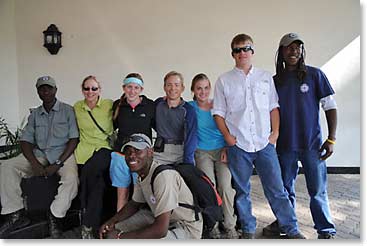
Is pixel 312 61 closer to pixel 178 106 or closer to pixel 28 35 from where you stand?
pixel 178 106

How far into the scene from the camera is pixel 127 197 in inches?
120

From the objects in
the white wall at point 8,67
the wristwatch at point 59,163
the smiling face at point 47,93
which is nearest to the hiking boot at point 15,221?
the wristwatch at point 59,163

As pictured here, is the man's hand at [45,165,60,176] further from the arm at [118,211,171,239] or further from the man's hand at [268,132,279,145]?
the man's hand at [268,132,279,145]

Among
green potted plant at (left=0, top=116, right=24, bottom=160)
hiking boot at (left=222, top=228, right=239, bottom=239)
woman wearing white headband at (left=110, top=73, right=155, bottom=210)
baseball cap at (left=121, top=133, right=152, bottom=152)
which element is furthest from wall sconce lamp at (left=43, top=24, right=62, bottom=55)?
hiking boot at (left=222, top=228, right=239, bottom=239)

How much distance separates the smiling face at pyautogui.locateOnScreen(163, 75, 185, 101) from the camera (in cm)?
311

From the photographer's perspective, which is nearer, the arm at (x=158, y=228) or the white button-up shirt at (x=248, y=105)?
the arm at (x=158, y=228)

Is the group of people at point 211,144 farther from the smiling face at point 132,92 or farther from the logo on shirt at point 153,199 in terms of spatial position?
the logo on shirt at point 153,199

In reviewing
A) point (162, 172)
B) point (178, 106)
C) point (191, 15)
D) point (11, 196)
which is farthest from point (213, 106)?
→ point (191, 15)

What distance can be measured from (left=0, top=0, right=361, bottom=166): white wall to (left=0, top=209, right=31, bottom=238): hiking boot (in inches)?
87.6

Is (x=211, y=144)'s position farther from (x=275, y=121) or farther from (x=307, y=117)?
(x=307, y=117)

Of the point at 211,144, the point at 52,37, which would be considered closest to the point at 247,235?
the point at 211,144

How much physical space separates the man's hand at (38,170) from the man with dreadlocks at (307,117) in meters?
1.82

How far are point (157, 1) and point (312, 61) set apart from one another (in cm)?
203

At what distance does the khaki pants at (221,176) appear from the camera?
3.05 metres
